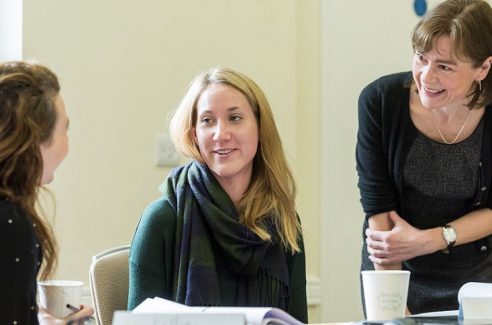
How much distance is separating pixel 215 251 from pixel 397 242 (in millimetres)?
469

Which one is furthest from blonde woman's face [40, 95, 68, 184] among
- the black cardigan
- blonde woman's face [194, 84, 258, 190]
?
the black cardigan

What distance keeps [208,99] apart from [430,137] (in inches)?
23.3

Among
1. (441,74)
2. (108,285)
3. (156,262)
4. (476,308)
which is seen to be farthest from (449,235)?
(108,285)

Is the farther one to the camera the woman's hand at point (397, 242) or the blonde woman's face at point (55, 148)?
the woman's hand at point (397, 242)

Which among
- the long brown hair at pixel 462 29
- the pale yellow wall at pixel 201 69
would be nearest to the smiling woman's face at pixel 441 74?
the long brown hair at pixel 462 29

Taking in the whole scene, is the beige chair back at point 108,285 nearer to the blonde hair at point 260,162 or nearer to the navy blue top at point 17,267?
the blonde hair at point 260,162

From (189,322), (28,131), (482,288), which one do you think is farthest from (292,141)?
(189,322)

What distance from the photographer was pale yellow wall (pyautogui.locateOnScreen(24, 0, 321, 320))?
285cm

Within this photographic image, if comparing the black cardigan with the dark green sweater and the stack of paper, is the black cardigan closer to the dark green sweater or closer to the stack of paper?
the dark green sweater

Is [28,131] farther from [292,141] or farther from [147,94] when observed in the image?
[292,141]

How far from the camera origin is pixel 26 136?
1528 mm

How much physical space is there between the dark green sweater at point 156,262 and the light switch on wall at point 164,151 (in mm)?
919

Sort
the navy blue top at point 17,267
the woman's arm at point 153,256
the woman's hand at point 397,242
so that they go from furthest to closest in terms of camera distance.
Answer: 1. the woman's hand at point 397,242
2. the woman's arm at point 153,256
3. the navy blue top at point 17,267

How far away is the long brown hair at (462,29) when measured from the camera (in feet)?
6.97
